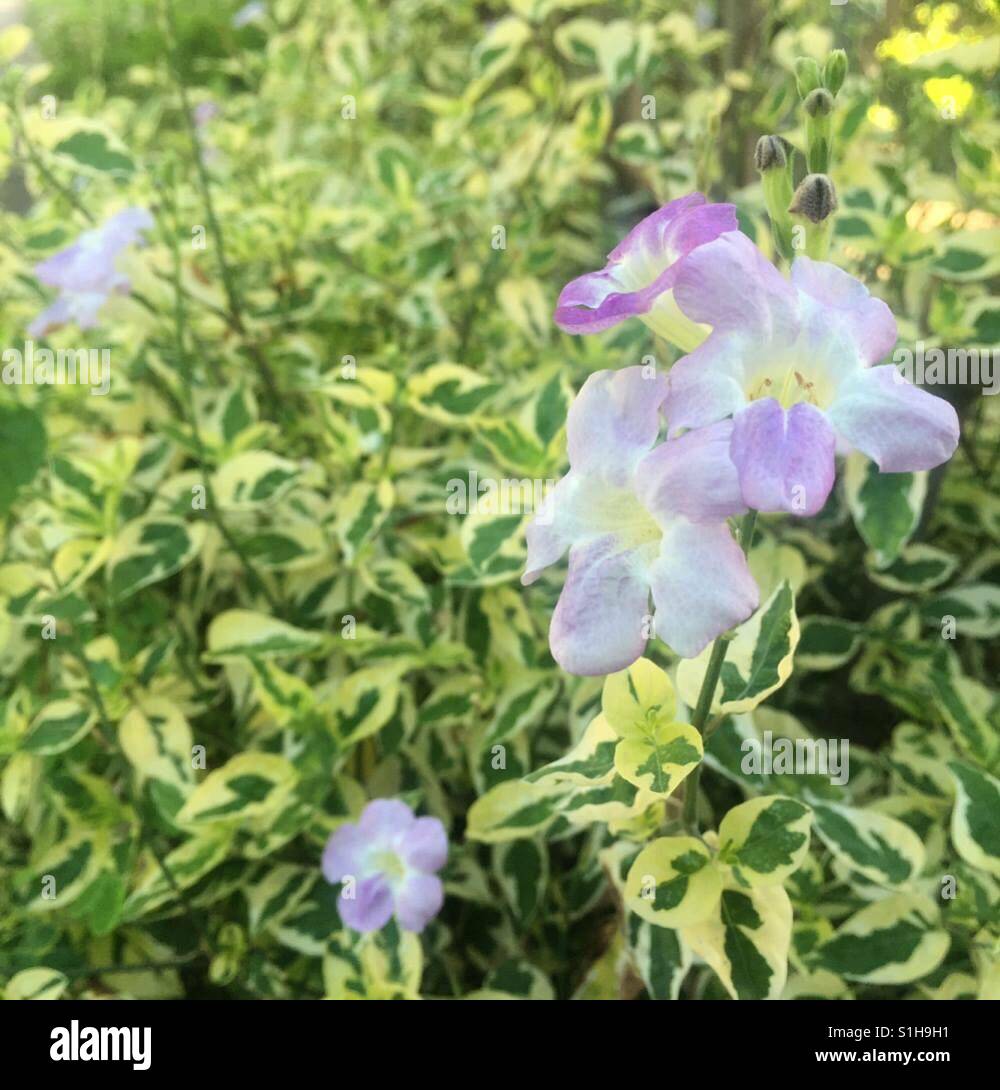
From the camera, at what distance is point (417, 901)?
788 mm

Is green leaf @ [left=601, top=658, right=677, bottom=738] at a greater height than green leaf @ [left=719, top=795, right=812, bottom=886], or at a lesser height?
greater

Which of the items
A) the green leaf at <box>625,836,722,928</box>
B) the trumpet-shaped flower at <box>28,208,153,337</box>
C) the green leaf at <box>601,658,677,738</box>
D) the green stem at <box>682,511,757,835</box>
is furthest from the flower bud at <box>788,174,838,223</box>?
the trumpet-shaped flower at <box>28,208,153,337</box>

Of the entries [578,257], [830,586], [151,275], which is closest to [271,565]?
[151,275]

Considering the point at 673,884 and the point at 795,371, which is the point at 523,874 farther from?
the point at 795,371

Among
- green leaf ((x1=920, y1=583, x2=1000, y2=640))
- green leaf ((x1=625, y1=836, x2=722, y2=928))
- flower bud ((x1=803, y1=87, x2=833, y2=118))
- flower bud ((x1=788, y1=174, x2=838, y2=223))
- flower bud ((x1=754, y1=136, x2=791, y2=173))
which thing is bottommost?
green leaf ((x1=625, y1=836, x2=722, y2=928))

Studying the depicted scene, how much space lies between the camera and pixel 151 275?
102 cm

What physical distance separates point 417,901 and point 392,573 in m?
0.29

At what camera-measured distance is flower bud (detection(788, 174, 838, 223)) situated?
1.50 ft

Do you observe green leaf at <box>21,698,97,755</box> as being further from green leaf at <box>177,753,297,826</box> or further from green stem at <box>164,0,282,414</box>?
green stem at <box>164,0,282,414</box>

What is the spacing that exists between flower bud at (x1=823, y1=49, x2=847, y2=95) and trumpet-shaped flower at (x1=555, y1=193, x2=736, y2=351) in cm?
10

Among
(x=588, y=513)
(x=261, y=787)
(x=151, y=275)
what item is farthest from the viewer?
(x=151, y=275)
